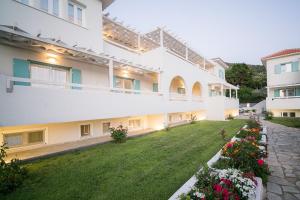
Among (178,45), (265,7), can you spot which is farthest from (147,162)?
(265,7)

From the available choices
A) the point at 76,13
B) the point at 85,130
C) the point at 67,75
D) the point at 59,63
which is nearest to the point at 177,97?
the point at 85,130

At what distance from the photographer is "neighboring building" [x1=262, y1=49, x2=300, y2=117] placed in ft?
68.9

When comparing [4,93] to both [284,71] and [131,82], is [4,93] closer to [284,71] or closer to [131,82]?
[131,82]

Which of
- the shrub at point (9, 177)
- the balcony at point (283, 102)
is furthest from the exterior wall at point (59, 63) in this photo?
the balcony at point (283, 102)

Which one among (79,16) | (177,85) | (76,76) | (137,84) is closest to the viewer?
(76,76)

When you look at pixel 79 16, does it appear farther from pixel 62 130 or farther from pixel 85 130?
pixel 85 130

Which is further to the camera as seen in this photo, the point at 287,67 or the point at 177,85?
the point at 287,67

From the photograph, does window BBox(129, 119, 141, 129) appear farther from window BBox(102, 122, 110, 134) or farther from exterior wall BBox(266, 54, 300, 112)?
exterior wall BBox(266, 54, 300, 112)

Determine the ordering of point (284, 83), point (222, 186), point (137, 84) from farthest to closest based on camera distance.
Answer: point (284, 83)
point (137, 84)
point (222, 186)

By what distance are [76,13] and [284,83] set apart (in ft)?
87.2

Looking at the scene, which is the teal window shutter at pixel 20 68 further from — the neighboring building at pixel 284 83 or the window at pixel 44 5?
the neighboring building at pixel 284 83

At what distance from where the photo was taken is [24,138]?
7773 mm

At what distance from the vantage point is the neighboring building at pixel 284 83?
68.9 feet

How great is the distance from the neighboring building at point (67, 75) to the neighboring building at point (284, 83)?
1654 centimetres
